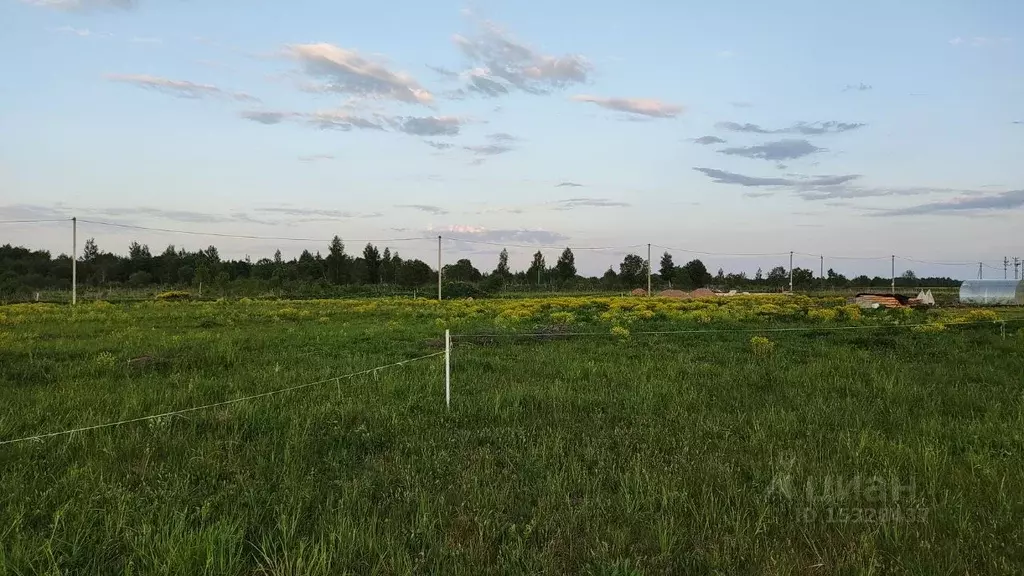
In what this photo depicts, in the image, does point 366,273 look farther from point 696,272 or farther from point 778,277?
point 778,277

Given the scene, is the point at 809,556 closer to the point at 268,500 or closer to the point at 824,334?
the point at 268,500

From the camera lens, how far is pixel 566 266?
83312mm

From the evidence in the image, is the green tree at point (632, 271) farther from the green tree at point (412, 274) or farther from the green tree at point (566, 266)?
the green tree at point (412, 274)

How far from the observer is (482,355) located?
11648mm

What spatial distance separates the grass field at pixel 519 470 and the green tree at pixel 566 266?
72522 millimetres

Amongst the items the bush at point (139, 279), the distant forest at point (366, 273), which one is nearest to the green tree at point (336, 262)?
the distant forest at point (366, 273)

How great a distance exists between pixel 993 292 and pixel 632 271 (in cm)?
4551

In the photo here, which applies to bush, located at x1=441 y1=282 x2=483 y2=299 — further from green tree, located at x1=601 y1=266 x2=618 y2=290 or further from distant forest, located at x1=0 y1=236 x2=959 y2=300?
green tree, located at x1=601 y1=266 x2=618 y2=290

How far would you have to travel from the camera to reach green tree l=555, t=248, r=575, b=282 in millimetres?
82562

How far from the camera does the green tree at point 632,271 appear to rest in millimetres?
80562

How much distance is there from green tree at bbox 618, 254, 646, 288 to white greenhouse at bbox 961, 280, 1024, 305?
136 ft

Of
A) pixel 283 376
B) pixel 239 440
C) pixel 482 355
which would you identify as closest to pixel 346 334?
pixel 482 355

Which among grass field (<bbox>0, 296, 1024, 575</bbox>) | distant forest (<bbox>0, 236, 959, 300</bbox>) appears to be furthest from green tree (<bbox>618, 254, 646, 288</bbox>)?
grass field (<bbox>0, 296, 1024, 575</bbox>)

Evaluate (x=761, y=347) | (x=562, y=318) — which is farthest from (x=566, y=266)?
(x=761, y=347)
